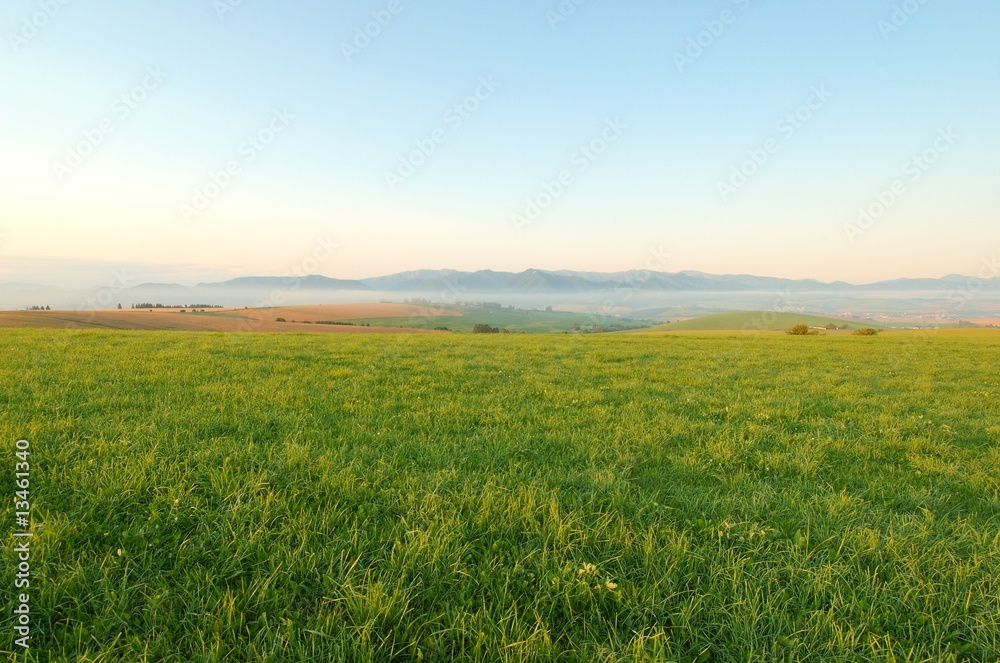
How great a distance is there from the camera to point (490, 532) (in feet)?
12.5

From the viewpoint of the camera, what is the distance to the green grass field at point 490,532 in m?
2.76

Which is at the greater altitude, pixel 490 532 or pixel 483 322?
pixel 483 322

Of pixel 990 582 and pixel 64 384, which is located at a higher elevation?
pixel 64 384

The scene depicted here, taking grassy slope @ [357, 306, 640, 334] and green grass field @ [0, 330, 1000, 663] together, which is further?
grassy slope @ [357, 306, 640, 334]

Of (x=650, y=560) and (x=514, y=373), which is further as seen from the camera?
(x=514, y=373)

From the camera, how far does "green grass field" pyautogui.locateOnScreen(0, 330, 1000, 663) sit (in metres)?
2.76

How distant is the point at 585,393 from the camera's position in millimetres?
9727

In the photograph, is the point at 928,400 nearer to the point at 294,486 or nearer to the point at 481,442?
the point at 481,442

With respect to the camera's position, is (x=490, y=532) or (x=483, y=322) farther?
(x=483, y=322)

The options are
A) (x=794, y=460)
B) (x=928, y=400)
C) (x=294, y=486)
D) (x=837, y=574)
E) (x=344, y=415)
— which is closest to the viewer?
(x=837, y=574)

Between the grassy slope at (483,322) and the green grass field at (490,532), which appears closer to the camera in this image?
the green grass field at (490,532)

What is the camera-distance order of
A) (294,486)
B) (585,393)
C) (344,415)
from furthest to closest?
(585,393) → (344,415) → (294,486)

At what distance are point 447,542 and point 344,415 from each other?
4.40 m

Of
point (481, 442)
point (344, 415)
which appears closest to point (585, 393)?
point (481, 442)
